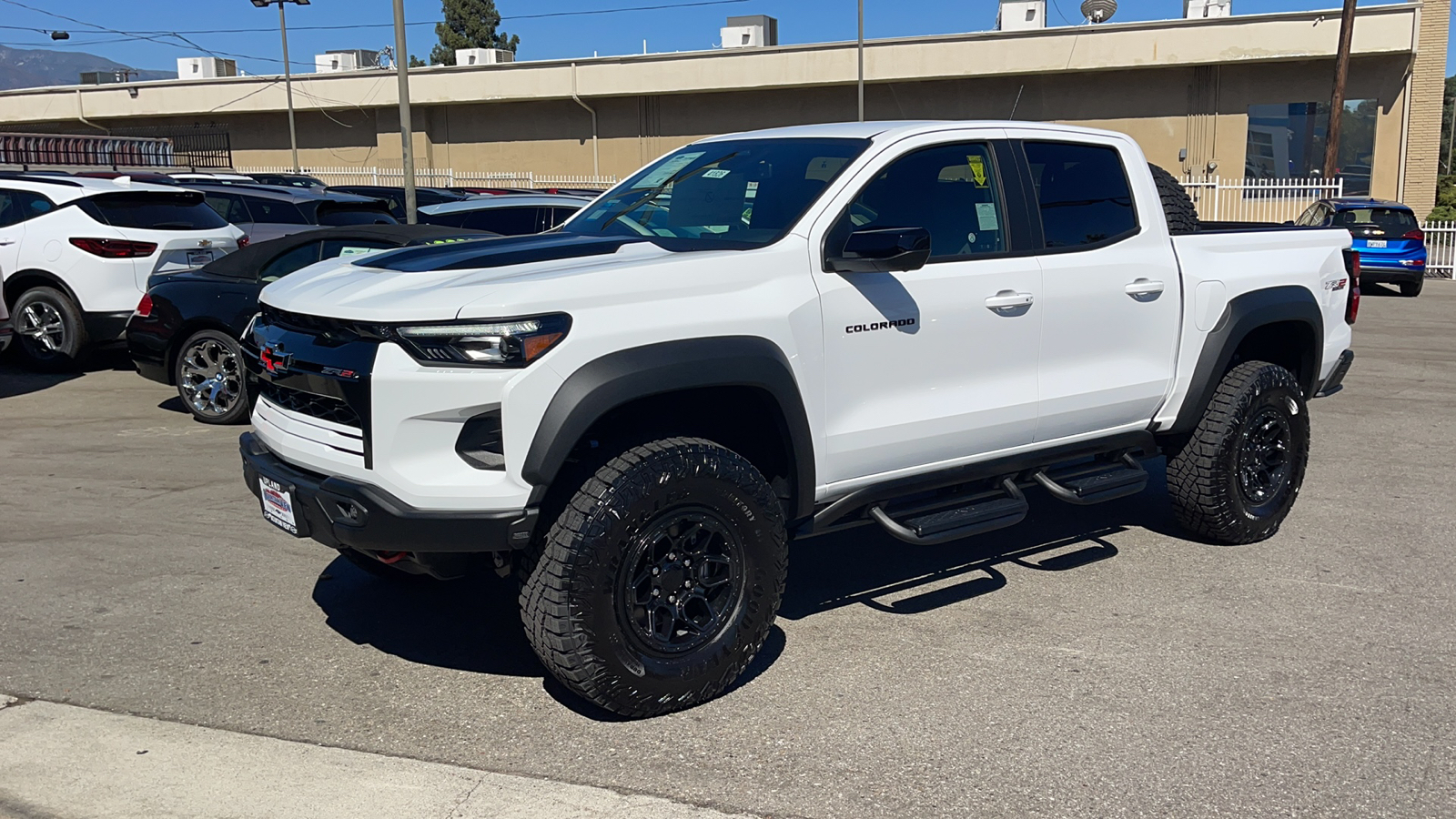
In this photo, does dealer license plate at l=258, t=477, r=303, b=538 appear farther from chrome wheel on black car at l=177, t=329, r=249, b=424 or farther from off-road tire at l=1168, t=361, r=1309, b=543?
chrome wheel on black car at l=177, t=329, r=249, b=424

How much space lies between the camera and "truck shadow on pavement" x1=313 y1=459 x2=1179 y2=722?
4.81 m

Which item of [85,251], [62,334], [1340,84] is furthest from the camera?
[1340,84]

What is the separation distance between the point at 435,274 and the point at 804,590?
2292 millimetres

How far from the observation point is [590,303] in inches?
156

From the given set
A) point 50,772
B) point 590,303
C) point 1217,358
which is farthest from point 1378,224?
point 50,772

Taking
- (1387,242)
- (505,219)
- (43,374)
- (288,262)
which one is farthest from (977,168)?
(1387,242)

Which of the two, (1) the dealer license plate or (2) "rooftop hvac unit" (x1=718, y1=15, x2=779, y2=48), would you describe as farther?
(2) "rooftop hvac unit" (x1=718, y1=15, x2=779, y2=48)

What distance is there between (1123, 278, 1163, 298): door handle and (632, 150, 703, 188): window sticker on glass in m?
1.98

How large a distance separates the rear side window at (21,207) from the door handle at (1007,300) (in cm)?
933

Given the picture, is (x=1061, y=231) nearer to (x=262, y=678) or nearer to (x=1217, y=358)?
(x=1217, y=358)

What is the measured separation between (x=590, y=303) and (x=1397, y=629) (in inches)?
140

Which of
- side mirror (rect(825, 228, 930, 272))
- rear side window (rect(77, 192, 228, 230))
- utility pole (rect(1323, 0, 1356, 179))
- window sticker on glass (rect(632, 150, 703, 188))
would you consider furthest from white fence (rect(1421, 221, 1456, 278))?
side mirror (rect(825, 228, 930, 272))

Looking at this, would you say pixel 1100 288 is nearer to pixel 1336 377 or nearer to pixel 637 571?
pixel 1336 377

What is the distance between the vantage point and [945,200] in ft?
16.6
